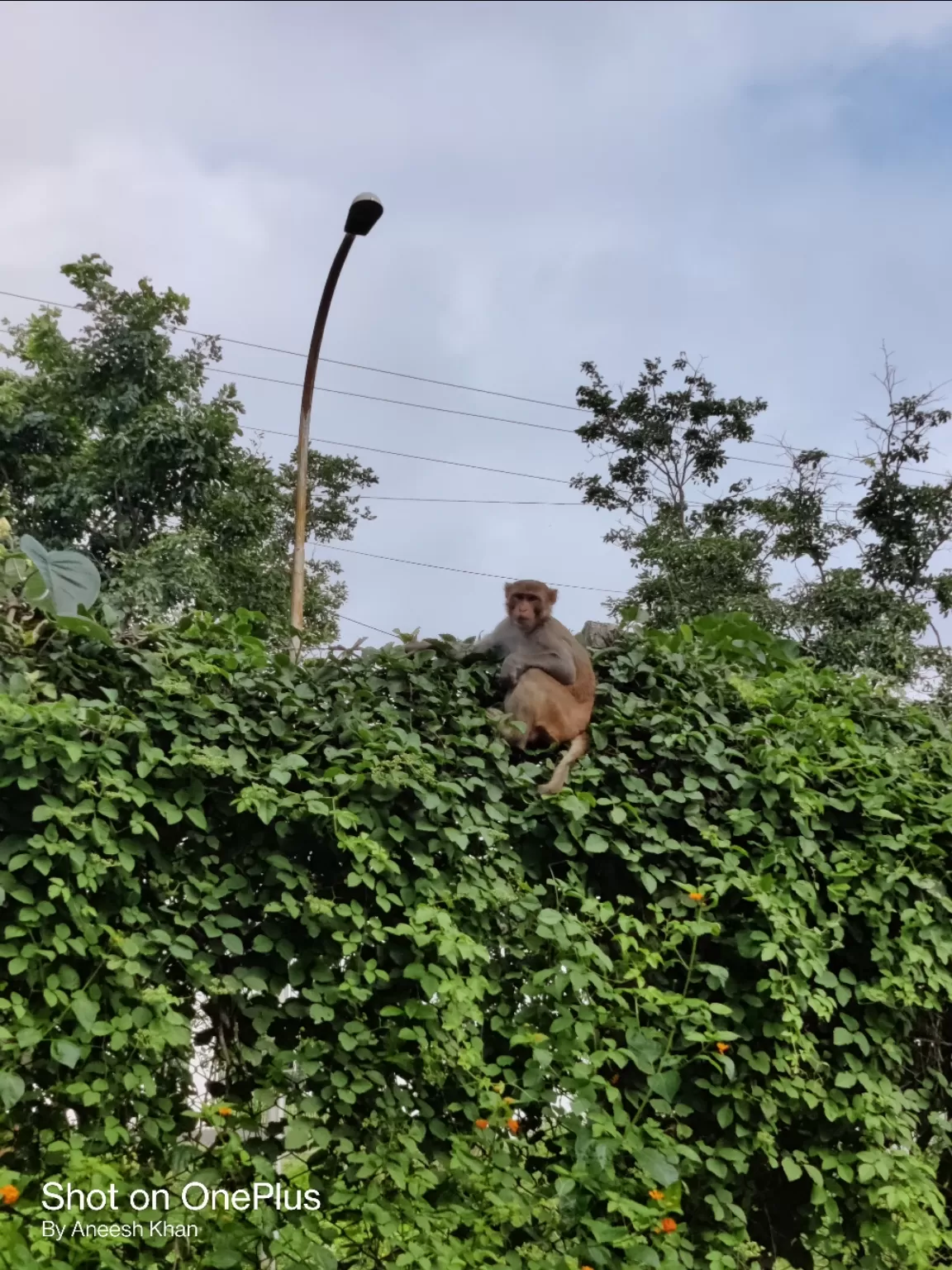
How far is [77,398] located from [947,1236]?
48.7 feet

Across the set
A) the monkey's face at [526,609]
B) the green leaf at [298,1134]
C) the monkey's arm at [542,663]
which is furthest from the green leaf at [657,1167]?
the monkey's face at [526,609]

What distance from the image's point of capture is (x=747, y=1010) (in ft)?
11.4

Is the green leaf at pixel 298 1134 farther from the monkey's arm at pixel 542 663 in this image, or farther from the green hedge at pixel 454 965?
the monkey's arm at pixel 542 663

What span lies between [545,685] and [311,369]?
6.04 meters

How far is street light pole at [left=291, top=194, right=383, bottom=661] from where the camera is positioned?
24.1 ft

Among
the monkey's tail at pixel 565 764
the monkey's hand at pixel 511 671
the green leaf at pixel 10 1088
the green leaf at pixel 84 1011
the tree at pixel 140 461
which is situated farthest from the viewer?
the tree at pixel 140 461

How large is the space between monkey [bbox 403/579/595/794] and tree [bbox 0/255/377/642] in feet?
33.8

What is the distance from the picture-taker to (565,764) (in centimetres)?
351

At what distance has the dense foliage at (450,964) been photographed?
9.23 ft

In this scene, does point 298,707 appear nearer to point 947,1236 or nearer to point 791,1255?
point 791,1255

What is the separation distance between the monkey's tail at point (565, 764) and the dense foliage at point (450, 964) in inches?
2.4

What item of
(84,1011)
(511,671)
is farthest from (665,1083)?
(84,1011)

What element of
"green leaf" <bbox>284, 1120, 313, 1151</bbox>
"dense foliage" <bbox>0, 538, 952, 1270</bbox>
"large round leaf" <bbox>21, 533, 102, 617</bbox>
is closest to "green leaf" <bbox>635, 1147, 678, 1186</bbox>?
"dense foliage" <bbox>0, 538, 952, 1270</bbox>

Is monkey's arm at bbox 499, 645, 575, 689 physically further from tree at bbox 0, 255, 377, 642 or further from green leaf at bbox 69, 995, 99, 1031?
tree at bbox 0, 255, 377, 642
